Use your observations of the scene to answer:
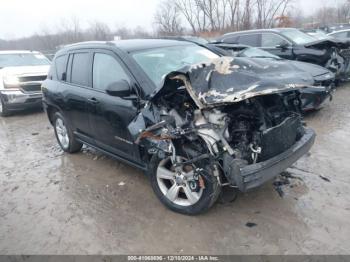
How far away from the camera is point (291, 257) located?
2762 millimetres

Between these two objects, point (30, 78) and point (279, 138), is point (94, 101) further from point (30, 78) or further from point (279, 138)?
point (30, 78)


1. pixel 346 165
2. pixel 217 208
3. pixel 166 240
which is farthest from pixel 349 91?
pixel 166 240

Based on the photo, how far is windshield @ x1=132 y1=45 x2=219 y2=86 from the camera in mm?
3854

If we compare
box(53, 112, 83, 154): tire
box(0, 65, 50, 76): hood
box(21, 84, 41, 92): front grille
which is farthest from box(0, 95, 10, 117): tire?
box(53, 112, 83, 154): tire

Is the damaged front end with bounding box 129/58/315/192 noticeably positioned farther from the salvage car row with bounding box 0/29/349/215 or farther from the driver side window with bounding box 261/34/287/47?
the driver side window with bounding box 261/34/287/47

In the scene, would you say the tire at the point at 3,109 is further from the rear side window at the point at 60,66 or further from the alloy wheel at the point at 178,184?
the alloy wheel at the point at 178,184

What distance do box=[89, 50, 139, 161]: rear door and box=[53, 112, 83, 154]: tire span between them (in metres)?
1.03

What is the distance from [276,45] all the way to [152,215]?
7.19 m

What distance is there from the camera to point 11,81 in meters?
8.91

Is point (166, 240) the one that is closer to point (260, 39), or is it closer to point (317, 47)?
point (317, 47)

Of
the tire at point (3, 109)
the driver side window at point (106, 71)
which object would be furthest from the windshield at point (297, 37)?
the tire at point (3, 109)

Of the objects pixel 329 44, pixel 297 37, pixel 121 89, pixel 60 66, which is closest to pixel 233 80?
pixel 121 89

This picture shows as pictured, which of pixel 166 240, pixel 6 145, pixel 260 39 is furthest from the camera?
pixel 260 39

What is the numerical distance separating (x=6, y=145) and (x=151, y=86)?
14.4 feet
